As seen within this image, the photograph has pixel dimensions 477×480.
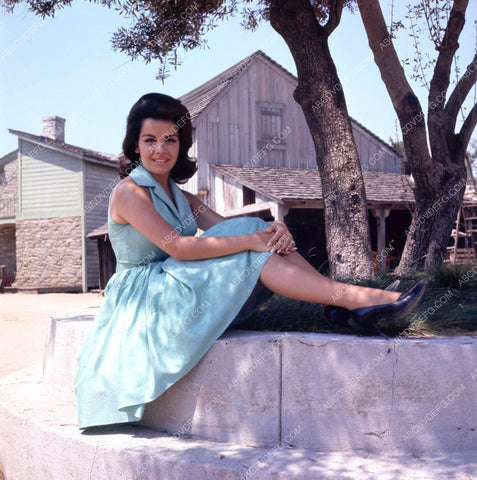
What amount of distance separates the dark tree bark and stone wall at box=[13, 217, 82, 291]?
17.5 metres

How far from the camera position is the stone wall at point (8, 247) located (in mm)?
24562

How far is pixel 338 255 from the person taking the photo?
531 centimetres

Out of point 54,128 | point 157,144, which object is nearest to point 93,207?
point 54,128

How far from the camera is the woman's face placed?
3375 mm

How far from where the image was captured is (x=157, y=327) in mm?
2951

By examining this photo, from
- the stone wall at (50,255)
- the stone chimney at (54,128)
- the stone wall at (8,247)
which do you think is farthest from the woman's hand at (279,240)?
the stone wall at (8,247)

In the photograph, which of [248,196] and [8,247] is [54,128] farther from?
[248,196]

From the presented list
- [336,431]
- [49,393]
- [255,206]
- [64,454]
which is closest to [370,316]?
[336,431]

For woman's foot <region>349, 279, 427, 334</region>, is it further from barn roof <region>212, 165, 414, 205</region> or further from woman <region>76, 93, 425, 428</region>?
barn roof <region>212, 165, 414, 205</region>

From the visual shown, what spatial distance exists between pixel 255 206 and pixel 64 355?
12.0 meters

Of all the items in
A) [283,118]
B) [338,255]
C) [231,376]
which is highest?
[283,118]

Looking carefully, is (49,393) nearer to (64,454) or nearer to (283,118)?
(64,454)

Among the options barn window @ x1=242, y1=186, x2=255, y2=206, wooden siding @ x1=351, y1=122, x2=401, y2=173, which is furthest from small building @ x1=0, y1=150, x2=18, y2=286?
wooden siding @ x1=351, y1=122, x2=401, y2=173

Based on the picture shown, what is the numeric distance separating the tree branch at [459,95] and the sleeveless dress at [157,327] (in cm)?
362
